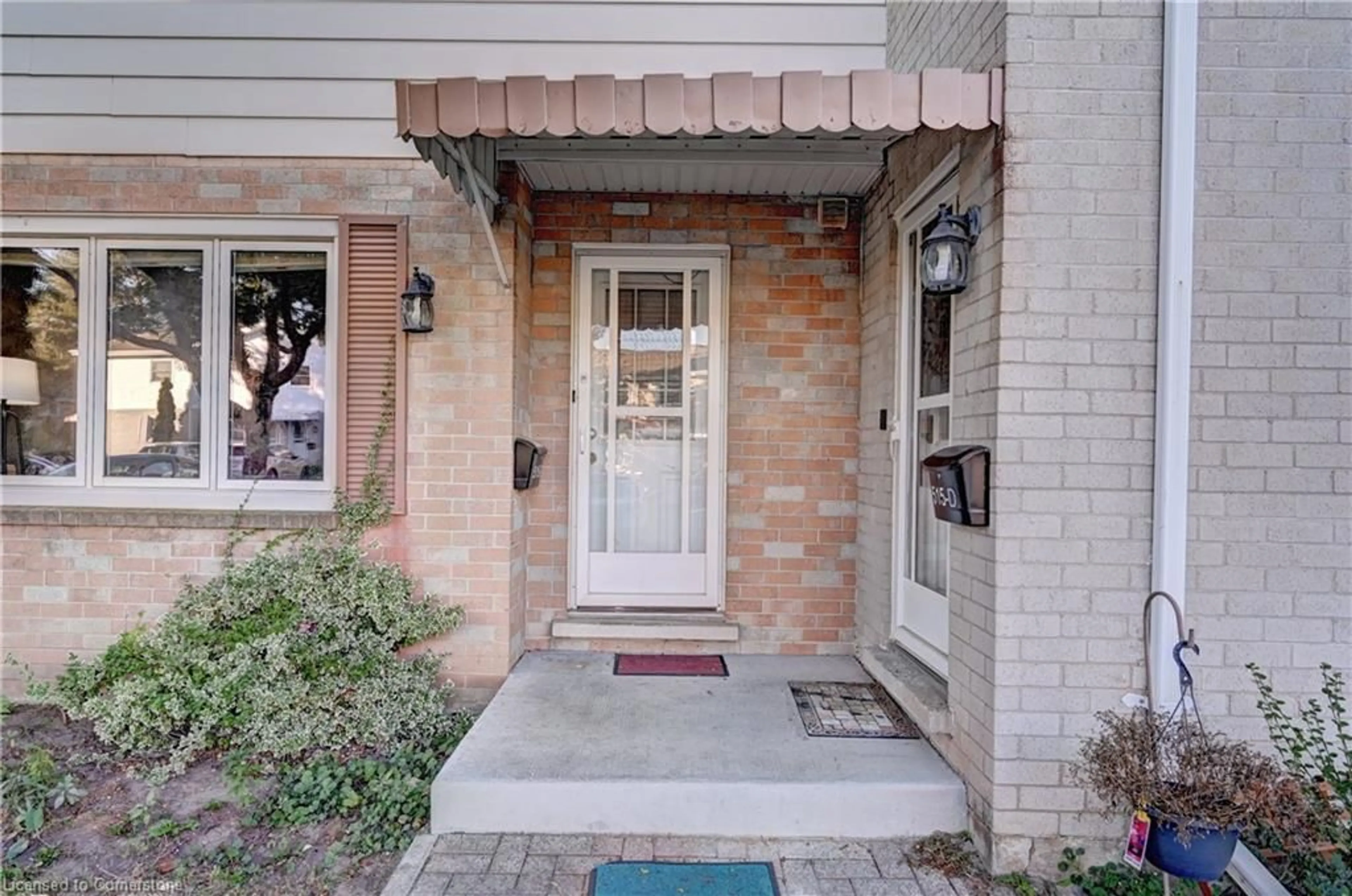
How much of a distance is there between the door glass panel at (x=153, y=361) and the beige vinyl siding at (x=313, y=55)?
0.61 meters

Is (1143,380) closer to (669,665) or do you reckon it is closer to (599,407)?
(669,665)

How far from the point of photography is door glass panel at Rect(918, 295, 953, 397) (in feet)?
9.43

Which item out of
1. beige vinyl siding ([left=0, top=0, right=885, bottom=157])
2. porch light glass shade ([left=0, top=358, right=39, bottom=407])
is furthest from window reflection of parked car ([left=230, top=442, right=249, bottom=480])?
beige vinyl siding ([left=0, top=0, right=885, bottom=157])

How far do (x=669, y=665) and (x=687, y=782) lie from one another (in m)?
1.15

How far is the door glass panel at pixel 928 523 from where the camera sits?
2.89 metres

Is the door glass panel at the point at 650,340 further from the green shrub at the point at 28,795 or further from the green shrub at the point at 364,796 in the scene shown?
the green shrub at the point at 28,795

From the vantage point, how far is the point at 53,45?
339 cm

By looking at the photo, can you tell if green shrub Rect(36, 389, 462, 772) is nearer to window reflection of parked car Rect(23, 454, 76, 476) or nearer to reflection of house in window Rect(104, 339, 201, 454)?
reflection of house in window Rect(104, 339, 201, 454)

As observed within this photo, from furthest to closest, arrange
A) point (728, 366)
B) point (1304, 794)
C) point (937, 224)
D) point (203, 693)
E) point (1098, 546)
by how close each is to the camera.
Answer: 1. point (728, 366)
2. point (203, 693)
3. point (937, 224)
4. point (1098, 546)
5. point (1304, 794)

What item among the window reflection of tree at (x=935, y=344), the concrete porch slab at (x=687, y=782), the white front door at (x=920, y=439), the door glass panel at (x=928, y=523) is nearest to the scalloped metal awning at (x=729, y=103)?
the white front door at (x=920, y=439)

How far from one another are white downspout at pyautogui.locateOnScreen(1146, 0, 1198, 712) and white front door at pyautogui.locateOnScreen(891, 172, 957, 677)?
72cm

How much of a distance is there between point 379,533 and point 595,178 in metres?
2.13

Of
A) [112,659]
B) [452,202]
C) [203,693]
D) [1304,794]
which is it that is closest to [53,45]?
[452,202]

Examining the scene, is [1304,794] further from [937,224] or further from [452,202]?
[452,202]
